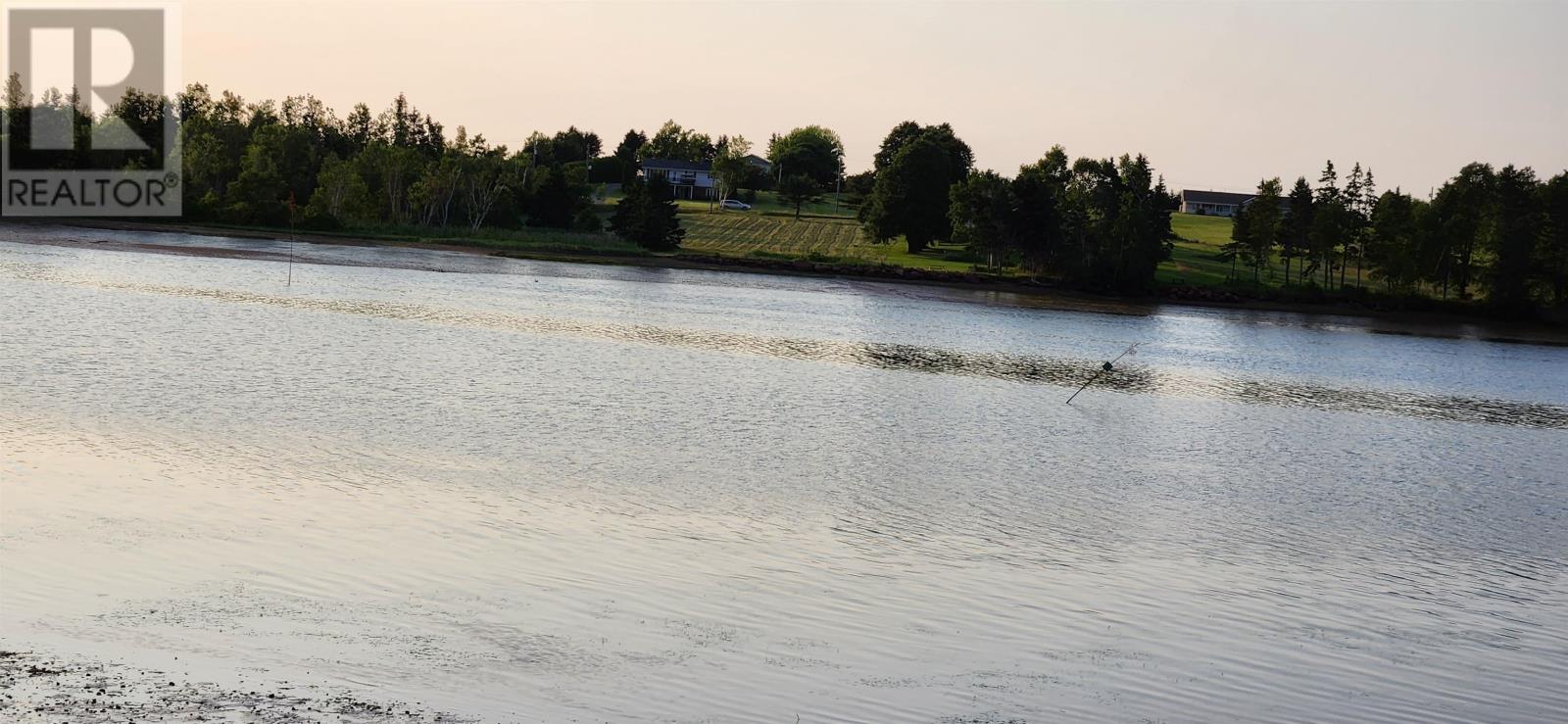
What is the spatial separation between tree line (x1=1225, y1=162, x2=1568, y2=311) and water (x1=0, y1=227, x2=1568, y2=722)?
6992 cm

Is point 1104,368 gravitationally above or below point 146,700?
above

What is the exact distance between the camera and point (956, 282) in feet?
361

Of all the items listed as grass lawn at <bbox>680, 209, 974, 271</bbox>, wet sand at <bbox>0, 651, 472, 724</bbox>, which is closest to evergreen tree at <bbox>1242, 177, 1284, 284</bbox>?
grass lawn at <bbox>680, 209, 974, 271</bbox>

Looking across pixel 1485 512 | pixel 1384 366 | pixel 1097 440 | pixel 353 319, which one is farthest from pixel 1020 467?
pixel 1384 366

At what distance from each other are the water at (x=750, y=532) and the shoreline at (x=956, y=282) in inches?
2083

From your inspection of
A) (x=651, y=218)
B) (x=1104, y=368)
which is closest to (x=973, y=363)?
(x=1104, y=368)

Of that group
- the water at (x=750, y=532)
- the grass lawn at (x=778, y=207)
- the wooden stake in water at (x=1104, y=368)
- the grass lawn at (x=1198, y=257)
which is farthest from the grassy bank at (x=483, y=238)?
the water at (x=750, y=532)

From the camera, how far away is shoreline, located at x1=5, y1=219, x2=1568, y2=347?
9812cm

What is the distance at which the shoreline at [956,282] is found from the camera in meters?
98.1

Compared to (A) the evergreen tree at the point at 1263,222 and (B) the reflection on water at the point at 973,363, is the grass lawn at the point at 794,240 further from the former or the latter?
(B) the reflection on water at the point at 973,363

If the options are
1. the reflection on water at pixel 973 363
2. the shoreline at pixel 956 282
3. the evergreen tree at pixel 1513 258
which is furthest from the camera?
the evergreen tree at pixel 1513 258

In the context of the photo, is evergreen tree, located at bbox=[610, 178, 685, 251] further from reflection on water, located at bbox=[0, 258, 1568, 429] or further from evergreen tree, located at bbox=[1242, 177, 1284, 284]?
reflection on water, located at bbox=[0, 258, 1568, 429]

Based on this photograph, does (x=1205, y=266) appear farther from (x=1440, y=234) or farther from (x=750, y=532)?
(x=750, y=532)

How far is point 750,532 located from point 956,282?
9110 cm
